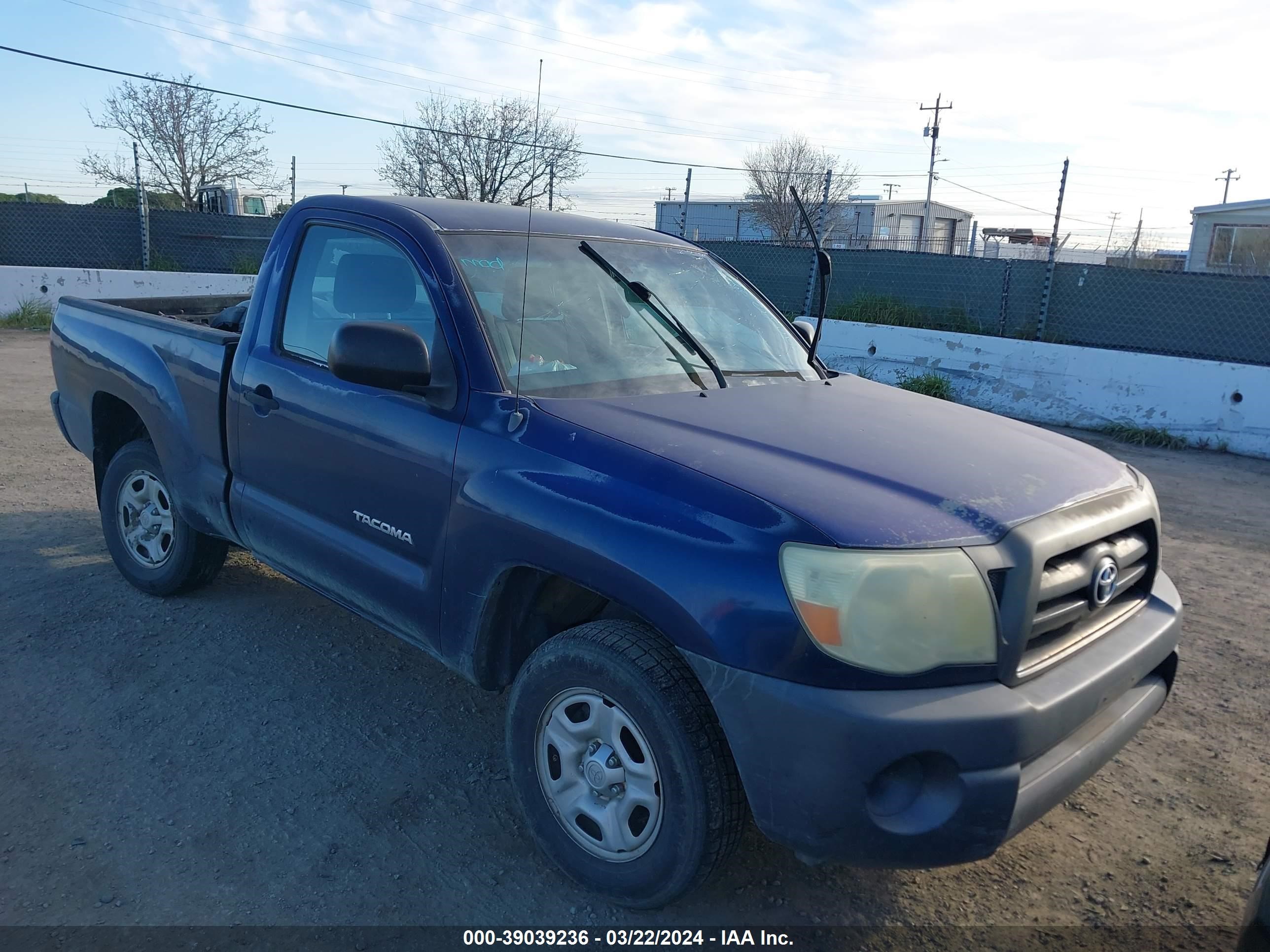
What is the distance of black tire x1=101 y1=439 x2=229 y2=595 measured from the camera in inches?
170

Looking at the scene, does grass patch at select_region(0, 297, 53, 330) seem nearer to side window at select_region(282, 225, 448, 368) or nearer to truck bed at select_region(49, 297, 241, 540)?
truck bed at select_region(49, 297, 241, 540)

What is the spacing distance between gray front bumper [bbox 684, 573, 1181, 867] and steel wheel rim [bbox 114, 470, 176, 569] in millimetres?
3209

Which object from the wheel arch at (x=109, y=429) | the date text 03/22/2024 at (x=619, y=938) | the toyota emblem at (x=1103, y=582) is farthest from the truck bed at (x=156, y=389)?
the toyota emblem at (x=1103, y=582)

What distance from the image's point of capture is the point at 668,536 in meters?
2.30

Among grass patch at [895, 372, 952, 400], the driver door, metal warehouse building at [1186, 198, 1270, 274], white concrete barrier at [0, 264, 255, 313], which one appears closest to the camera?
the driver door

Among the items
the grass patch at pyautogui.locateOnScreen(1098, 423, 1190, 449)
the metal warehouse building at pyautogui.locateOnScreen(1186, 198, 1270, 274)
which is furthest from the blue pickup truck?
the metal warehouse building at pyautogui.locateOnScreen(1186, 198, 1270, 274)

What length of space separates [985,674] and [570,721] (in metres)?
1.10

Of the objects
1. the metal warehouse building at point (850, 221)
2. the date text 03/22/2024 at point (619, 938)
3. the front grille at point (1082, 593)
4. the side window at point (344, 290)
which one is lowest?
the date text 03/22/2024 at point (619, 938)

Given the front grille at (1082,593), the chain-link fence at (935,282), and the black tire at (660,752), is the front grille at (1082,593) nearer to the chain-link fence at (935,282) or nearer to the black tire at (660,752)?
the black tire at (660,752)

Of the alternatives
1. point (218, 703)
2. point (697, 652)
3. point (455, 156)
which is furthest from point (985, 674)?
point (455, 156)

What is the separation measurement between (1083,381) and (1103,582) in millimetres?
8436

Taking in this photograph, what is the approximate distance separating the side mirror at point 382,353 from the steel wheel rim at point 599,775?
1046mm

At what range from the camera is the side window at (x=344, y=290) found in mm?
3287

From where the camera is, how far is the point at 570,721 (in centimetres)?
262
